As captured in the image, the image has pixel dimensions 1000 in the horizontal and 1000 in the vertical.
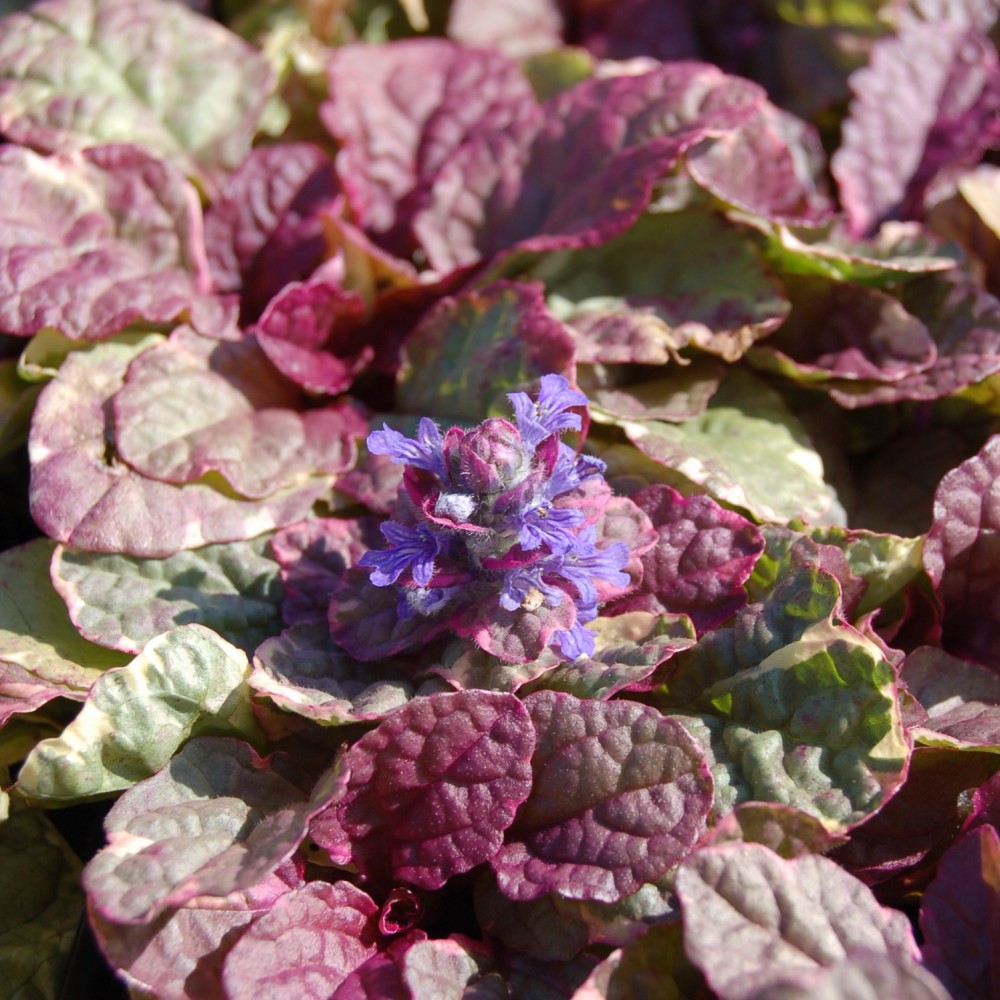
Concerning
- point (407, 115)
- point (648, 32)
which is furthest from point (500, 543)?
point (648, 32)

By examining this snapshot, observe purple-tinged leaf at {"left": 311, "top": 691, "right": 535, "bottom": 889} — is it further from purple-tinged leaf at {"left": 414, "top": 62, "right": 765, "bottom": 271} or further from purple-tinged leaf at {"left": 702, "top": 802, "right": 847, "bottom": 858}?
purple-tinged leaf at {"left": 414, "top": 62, "right": 765, "bottom": 271}

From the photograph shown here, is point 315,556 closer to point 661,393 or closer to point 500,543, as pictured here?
point 500,543

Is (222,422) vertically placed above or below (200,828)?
above

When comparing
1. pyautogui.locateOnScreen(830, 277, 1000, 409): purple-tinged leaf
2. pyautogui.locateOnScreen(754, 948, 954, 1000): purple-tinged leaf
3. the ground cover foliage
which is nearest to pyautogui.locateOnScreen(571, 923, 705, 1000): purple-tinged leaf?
the ground cover foliage

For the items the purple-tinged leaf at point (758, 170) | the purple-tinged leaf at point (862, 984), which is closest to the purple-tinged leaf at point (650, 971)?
the purple-tinged leaf at point (862, 984)

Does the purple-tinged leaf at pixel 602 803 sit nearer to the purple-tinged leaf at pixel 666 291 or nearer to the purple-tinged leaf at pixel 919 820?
the purple-tinged leaf at pixel 919 820

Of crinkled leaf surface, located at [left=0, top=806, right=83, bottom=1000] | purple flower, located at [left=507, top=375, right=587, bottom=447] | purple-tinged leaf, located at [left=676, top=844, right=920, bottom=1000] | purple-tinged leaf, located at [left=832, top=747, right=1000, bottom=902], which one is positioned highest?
purple flower, located at [left=507, top=375, right=587, bottom=447]
